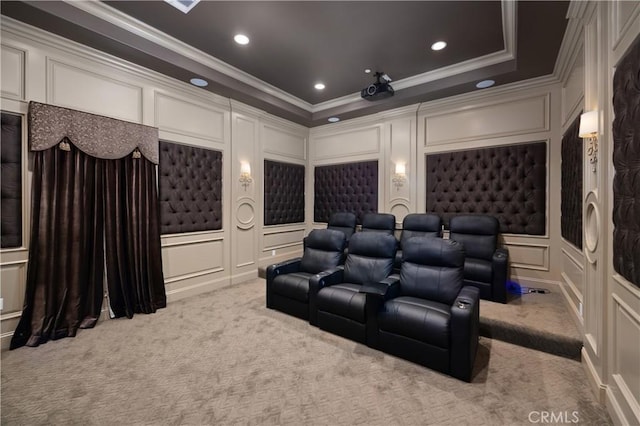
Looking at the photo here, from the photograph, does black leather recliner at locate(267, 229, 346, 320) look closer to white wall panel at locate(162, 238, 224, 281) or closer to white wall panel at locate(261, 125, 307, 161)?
white wall panel at locate(162, 238, 224, 281)

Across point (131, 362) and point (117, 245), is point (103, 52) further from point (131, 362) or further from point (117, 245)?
point (131, 362)

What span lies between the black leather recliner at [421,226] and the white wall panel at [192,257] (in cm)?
267

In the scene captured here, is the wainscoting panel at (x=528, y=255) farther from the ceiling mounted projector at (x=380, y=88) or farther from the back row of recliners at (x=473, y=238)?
the ceiling mounted projector at (x=380, y=88)

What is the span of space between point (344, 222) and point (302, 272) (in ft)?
5.61

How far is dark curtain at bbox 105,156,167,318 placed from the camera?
3092 mm

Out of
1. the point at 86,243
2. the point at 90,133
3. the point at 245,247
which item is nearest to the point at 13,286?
the point at 86,243

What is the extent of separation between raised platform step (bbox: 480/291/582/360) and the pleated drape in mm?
3730

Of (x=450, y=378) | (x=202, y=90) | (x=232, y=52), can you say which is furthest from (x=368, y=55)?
(x=450, y=378)

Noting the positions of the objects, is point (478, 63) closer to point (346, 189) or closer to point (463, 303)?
point (346, 189)

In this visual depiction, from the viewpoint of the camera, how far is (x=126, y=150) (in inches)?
124

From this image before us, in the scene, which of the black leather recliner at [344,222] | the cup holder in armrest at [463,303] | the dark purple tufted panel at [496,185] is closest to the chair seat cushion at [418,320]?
the cup holder in armrest at [463,303]

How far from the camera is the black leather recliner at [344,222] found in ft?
16.2

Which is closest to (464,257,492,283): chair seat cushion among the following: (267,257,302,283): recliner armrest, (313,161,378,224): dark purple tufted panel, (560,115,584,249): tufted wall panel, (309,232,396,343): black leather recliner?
(560,115,584,249): tufted wall panel

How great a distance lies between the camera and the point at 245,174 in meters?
4.55
